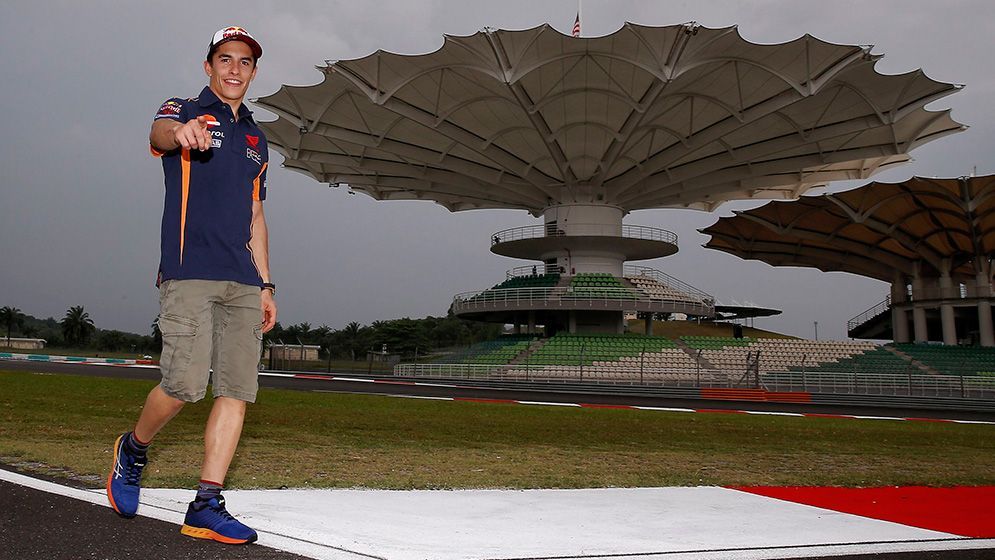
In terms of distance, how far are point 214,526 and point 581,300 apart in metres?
42.4

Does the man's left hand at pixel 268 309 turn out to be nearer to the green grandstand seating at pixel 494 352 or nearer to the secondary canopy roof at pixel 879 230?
the green grandstand seating at pixel 494 352

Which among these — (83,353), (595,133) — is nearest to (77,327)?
(83,353)

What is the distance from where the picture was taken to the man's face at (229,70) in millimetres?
3863

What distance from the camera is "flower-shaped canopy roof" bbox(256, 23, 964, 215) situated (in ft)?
107

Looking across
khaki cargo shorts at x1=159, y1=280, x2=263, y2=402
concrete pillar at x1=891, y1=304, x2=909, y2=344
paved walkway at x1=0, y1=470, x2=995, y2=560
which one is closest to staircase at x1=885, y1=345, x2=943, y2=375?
concrete pillar at x1=891, y1=304, x2=909, y2=344

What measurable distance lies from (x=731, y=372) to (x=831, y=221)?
2206 cm

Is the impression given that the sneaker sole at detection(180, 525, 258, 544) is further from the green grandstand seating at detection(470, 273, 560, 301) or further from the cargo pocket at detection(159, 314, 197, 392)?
the green grandstand seating at detection(470, 273, 560, 301)

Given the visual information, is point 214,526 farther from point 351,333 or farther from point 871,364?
point 351,333

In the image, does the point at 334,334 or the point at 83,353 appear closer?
the point at 83,353

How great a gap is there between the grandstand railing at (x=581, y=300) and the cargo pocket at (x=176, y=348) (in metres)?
41.6

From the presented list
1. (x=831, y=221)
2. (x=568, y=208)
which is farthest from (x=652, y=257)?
(x=831, y=221)

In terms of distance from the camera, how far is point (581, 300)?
45094 millimetres

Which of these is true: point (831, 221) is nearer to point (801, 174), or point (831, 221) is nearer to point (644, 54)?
point (801, 174)

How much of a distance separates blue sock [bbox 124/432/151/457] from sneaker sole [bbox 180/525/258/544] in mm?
631
